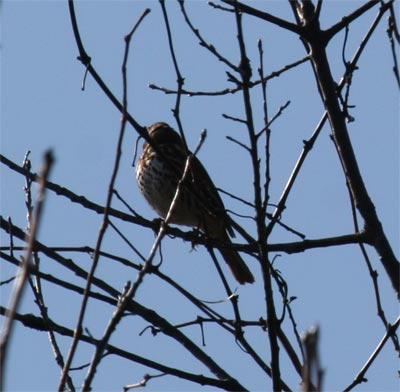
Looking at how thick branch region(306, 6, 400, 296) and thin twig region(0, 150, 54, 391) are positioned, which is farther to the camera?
thick branch region(306, 6, 400, 296)

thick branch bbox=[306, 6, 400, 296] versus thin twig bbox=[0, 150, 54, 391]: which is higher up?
thick branch bbox=[306, 6, 400, 296]

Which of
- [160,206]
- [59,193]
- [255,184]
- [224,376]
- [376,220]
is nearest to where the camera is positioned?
[255,184]

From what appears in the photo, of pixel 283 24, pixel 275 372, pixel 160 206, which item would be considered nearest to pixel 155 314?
pixel 275 372

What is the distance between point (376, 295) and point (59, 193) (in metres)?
1.38

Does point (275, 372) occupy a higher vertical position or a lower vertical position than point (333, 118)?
lower

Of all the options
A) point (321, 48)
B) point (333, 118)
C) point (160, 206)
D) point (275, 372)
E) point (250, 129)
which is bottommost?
point (275, 372)

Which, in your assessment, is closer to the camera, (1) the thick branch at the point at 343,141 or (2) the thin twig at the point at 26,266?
(2) the thin twig at the point at 26,266

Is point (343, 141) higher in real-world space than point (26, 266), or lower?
higher

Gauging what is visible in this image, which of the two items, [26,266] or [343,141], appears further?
[343,141]

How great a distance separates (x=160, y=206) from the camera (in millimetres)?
6750

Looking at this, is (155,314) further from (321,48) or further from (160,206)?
(160,206)

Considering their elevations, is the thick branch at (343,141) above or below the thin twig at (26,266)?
above

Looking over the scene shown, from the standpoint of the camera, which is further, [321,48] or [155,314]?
[321,48]

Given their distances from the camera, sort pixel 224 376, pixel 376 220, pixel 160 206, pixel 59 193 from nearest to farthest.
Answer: pixel 224 376
pixel 376 220
pixel 59 193
pixel 160 206
